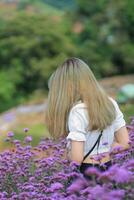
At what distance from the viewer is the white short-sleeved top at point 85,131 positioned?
386 centimetres

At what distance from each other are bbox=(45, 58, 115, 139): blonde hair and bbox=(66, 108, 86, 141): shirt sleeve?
0.05 metres

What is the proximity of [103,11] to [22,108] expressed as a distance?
5.71 metres

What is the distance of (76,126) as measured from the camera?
3.88 metres

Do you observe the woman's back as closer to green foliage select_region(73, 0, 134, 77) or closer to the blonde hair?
the blonde hair

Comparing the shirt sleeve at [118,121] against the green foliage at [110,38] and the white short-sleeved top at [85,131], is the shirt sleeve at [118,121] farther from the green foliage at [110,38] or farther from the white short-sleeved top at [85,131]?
the green foliage at [110,38]

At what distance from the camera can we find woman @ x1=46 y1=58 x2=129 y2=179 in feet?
12.7

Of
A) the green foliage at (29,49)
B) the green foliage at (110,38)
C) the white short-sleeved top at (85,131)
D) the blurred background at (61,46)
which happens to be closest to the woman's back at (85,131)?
the white short-sleeved top at (85,131)

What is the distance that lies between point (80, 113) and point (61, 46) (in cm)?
1654

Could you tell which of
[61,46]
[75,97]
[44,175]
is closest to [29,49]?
[61,46]

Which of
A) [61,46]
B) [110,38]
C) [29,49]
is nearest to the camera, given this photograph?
[61,46]

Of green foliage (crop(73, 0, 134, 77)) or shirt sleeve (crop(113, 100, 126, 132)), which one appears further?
green foliage (crop(73, 0, 134, 77))

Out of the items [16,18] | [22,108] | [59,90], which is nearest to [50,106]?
[59,90]

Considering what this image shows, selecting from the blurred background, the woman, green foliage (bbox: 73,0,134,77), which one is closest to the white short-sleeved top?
the woman

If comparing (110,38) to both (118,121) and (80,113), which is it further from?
(80,113)
